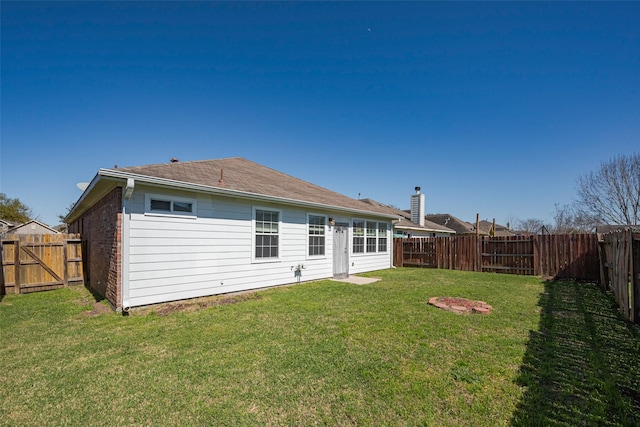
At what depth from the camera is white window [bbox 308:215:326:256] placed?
972cm

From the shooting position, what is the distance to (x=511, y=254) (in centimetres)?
1216

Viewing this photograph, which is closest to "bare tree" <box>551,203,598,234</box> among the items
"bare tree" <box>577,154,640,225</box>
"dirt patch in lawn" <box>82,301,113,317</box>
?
"bare tree" <box>577,154,640,225</box>

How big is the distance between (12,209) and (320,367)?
5026 centimetres

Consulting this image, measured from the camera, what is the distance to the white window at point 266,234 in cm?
809

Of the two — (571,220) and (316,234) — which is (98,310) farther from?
(571,220)

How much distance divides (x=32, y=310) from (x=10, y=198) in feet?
147

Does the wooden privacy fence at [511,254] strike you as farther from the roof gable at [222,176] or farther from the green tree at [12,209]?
the green tree at [12,209]

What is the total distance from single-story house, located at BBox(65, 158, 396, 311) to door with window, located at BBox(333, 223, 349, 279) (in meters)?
0.04

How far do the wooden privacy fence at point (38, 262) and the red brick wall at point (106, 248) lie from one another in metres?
0.41

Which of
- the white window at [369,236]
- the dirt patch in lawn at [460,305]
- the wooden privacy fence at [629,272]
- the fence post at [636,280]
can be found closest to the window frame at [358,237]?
the white window at [369,236]

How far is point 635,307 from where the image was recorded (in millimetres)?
4855

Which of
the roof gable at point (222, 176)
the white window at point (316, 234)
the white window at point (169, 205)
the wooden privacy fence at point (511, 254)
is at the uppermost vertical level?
the roof gable at point (222, 176)

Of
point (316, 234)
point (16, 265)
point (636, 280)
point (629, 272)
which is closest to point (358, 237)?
point (316, 234)

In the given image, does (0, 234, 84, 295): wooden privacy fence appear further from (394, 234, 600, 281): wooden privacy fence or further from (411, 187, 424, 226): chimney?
(411, 187, 424, 226): chimney
